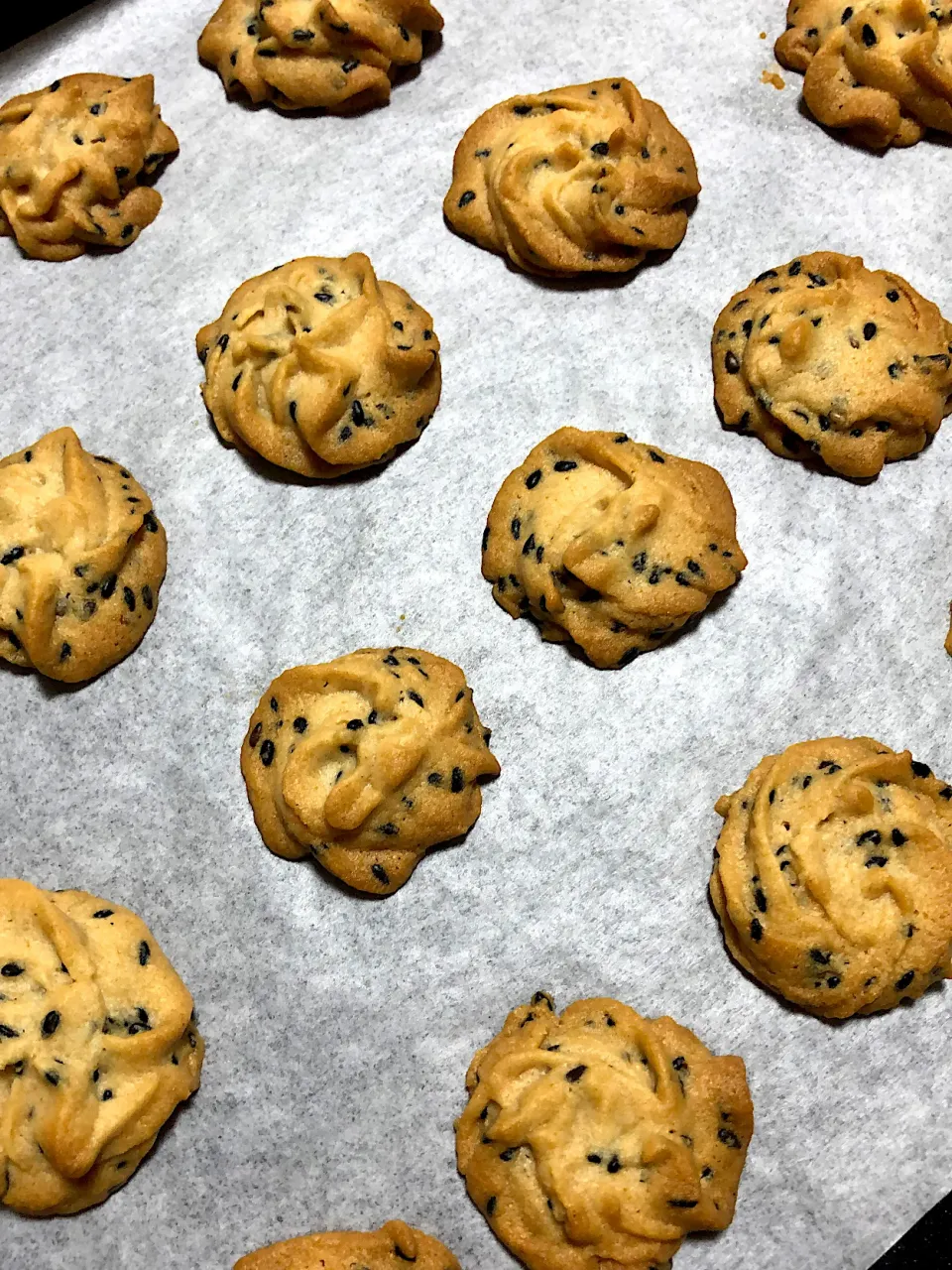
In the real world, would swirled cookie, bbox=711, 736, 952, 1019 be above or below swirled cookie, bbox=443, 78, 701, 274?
below

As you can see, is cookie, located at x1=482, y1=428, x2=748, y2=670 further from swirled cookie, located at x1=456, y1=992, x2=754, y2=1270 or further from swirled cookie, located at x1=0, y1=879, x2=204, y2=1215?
swirled cookie, located at x1=0, y1=879, x2=204, y2=1215

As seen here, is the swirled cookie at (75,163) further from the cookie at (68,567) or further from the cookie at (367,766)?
the cookie at (367,766)

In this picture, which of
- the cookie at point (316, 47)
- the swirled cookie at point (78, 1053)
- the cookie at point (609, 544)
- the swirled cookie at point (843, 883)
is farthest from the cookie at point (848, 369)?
the swirled cookie at point (78, 1053)

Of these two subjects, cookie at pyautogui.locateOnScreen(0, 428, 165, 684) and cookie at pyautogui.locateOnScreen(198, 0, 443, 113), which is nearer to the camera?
cookie at pyautogui.locateOnScreen(0, 428, 165, 684)

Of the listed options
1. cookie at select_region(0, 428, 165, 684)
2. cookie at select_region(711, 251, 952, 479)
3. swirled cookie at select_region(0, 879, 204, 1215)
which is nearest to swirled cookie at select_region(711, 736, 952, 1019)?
cookie at select_region(711, 251, 952, 479)

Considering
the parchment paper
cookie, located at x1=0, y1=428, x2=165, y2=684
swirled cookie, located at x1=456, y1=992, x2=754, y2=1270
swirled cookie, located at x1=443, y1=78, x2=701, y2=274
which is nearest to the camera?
swirled cookie, located at x1=456, y1=992, x2=754, y2=1270

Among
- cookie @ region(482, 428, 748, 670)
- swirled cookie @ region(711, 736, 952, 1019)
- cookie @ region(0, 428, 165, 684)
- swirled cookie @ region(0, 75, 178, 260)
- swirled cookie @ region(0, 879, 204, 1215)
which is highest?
swirled cookie @ region(0, 75, 178, 260)
